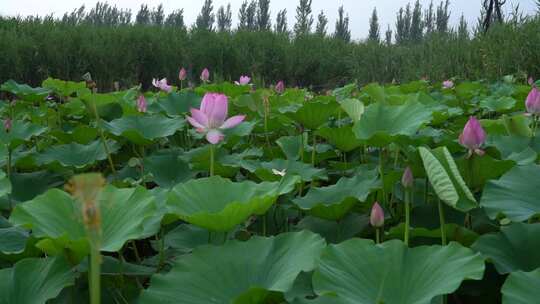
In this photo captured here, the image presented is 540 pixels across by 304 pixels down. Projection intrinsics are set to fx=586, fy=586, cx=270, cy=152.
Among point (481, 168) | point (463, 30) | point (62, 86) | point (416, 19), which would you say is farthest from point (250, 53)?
point (416, 19)

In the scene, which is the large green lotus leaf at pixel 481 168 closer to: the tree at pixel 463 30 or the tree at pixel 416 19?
the tree at pixel 463 30

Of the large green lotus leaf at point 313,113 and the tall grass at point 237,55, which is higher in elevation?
the tall grass at point 237,55

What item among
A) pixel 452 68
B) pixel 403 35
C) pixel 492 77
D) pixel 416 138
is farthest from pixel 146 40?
pixel 403 35

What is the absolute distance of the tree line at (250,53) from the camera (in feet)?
17.7

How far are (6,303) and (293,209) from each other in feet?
1.82

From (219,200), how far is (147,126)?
624mm

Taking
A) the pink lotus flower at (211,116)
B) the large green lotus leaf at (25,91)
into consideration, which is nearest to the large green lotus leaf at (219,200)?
the pink lotus flower at (211,116)

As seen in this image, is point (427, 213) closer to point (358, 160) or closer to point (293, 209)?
point (293, 209)

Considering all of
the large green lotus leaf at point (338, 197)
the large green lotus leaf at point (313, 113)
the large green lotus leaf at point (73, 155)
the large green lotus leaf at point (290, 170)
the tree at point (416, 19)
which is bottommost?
the large green lotus leaf at point (338, 197)

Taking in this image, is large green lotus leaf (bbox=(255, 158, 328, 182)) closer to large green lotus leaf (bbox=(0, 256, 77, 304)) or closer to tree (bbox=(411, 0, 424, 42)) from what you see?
large green lotus leaf (bbox=(0, 256, 77, 304))

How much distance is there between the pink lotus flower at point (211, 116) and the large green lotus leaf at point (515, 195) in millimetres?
444

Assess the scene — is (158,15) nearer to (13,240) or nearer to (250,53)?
(250,53)

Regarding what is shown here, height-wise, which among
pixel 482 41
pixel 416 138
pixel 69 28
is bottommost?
pixel 416 138

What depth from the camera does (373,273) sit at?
2.26 ft
